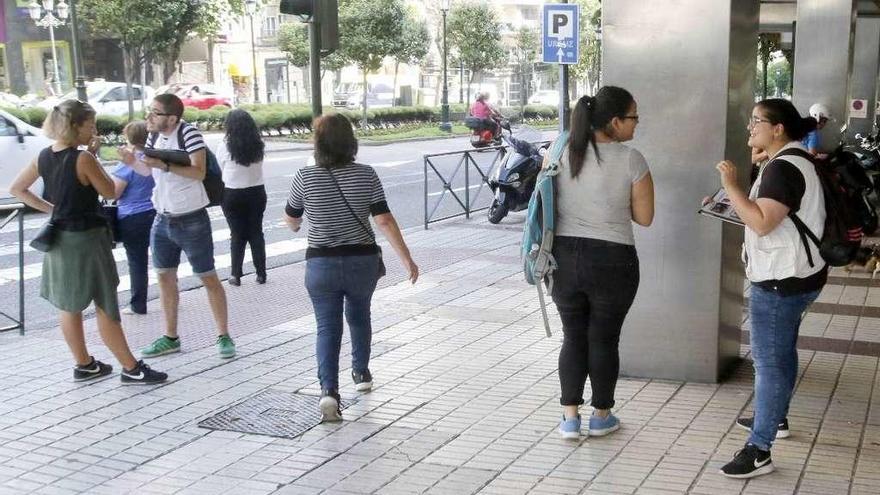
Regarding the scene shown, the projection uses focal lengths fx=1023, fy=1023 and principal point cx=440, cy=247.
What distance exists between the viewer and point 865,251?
33.9 ft

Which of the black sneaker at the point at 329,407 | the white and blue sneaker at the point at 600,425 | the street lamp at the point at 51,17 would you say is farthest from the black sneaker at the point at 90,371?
the street lamp at the point at 51,17

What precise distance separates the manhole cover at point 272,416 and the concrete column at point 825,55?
441 inches

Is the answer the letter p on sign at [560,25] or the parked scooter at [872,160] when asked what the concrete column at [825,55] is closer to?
the parked scooter at [872,160]

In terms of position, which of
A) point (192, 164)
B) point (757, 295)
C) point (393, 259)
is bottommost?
point (393, 259)

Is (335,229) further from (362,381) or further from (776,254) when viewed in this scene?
(776,254)

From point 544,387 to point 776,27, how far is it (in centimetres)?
1991

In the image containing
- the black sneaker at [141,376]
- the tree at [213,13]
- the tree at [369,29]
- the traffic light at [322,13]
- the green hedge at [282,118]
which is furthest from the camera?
the tree at [369,29]

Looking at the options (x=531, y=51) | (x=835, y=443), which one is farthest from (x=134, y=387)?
(x=531, y=51)

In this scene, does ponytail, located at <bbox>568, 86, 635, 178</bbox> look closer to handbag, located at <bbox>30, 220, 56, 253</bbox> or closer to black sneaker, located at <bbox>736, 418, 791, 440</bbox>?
black sneaker, located at <bbox>736, 418, 791, 440</bbox>

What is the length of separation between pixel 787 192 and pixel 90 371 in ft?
15.0

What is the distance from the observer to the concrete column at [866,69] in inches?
802

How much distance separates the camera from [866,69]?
69.0ft

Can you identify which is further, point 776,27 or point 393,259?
point 776,27

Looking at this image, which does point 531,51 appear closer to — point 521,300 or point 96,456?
point 521,300
